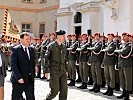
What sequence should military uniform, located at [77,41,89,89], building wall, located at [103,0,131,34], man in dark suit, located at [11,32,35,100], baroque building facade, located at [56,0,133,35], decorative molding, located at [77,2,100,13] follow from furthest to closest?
decorative molding, located at [77,2,100,13] → baroque building facade, located at [56,0,133,35] → building wall, located at [103,0,131,34] → military uniform, located at [77,41,89,89] → man in dark suit, located at [11,32,35,100]

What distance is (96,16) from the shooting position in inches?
794

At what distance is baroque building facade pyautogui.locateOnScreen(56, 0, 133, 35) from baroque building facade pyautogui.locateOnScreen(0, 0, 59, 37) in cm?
741

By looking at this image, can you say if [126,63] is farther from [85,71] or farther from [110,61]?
[85,71]

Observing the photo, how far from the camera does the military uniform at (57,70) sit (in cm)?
772

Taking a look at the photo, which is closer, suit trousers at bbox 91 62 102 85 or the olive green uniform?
the olive green uniform

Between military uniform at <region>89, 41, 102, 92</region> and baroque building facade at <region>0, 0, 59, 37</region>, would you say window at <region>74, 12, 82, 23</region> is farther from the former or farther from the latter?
military uniform at <region>89, 41, 102, 92</region>

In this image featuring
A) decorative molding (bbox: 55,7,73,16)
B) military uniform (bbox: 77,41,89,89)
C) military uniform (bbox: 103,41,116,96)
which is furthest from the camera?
decorative molding (bbox: 55,7,73,16)

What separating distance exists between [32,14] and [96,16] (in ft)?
46.3

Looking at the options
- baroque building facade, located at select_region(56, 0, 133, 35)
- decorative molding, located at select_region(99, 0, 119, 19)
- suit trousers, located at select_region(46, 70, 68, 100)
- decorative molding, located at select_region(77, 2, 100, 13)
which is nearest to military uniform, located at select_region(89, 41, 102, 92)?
suit trousers, located at select_region(46, 70, 68, 100)

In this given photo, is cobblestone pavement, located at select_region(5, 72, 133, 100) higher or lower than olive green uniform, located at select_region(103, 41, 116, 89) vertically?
lower

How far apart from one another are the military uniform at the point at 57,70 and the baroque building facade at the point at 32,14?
2310cm

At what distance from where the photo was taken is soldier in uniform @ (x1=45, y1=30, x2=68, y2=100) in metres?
7.73

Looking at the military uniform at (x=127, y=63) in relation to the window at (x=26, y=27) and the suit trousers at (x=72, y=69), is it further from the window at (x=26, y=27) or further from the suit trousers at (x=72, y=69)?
the window at (x=26, y=27)

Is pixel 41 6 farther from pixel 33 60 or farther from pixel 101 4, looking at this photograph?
pixel 33 60
